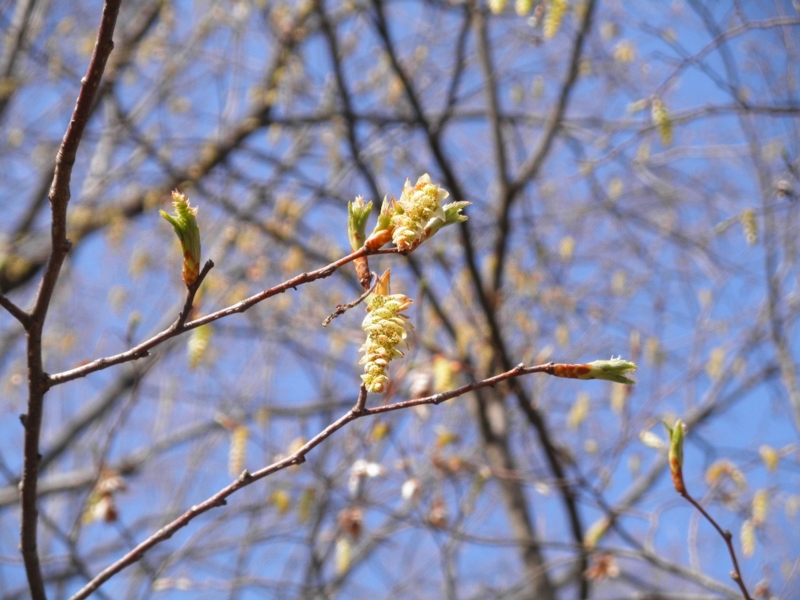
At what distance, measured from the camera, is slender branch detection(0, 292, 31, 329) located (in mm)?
1001

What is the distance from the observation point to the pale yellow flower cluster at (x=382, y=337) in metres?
0.97

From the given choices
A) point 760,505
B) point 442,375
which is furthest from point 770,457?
point 442,375

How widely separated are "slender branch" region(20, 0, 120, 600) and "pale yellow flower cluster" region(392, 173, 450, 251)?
443mm

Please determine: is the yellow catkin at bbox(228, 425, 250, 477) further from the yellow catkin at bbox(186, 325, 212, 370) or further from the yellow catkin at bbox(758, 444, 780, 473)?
the yellow catkin at bbox(758, 444, 780, 473)

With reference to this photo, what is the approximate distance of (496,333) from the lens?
3225 mm

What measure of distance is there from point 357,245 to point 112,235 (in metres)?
4.57

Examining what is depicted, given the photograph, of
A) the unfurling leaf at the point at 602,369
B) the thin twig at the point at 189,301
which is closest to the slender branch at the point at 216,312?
the thin twig at the point at 189,301

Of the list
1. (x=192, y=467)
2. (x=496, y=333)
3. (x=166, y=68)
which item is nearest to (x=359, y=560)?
(x=192, y=467)

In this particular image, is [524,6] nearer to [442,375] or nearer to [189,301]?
[442,375]

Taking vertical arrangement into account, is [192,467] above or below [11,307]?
above

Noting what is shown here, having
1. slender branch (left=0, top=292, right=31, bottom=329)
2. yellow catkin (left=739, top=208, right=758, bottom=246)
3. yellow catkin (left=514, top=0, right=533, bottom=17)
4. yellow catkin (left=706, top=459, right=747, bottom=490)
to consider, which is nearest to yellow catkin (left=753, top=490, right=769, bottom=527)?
yellow catkin (left=706, top=459, right=747, bottom=490)

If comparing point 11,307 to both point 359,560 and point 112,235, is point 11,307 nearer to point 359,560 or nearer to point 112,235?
point 359,560

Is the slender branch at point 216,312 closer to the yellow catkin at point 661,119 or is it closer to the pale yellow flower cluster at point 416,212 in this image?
the pale yellow flower cluster at point 416,212

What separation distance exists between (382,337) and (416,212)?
0.60 ft
